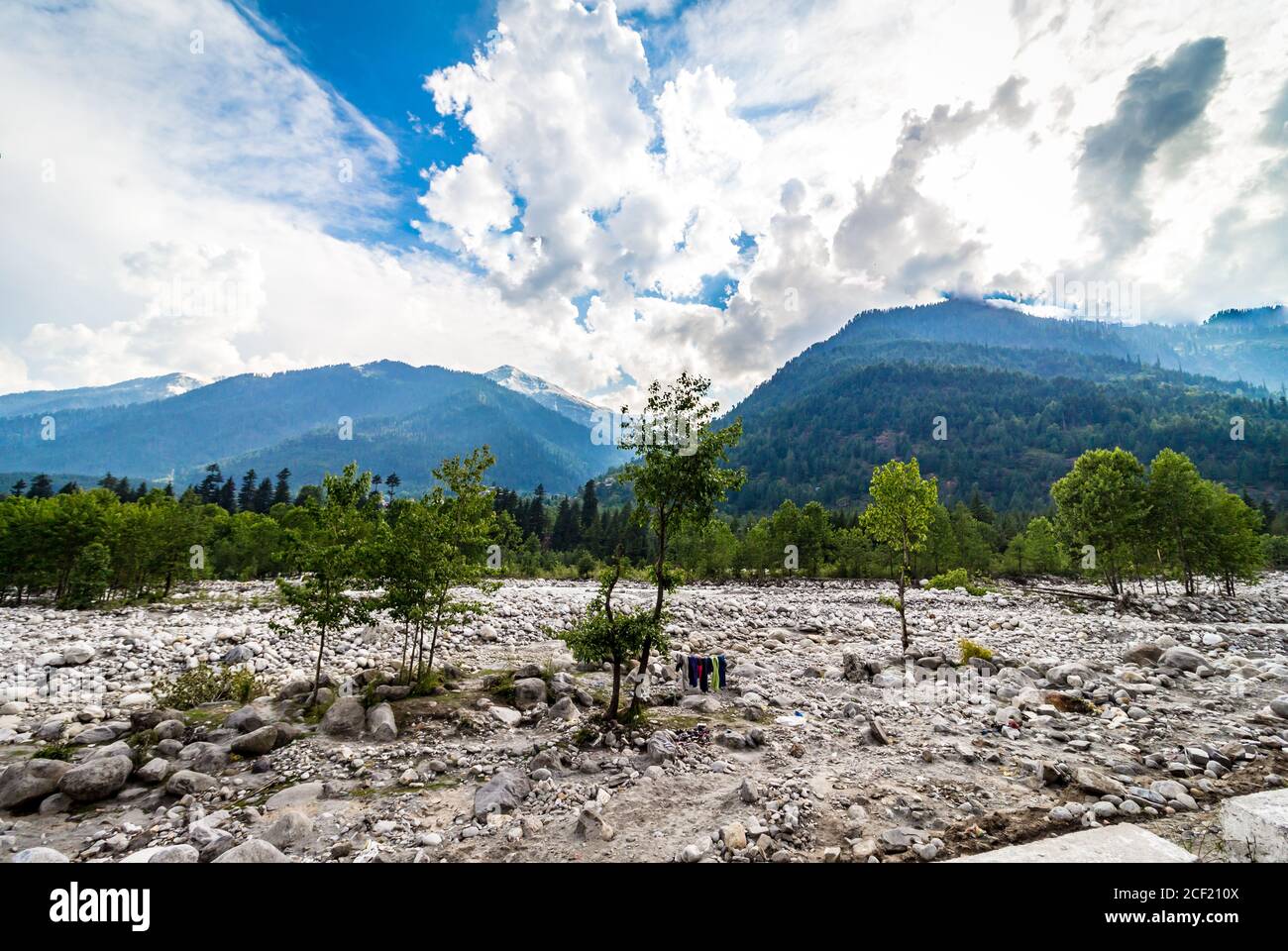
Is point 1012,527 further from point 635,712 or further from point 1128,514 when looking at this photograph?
point 635,712

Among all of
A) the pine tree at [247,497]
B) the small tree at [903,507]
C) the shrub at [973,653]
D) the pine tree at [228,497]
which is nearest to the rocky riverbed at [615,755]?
the shrub at [973,653]

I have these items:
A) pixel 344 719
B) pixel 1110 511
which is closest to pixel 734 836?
pixel 344 719

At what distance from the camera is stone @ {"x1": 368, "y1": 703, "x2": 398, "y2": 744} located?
41.9ft

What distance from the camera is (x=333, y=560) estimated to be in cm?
1484

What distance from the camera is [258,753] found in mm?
11836

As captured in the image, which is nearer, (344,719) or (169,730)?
(169,730)

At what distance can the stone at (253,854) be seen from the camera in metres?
7.14

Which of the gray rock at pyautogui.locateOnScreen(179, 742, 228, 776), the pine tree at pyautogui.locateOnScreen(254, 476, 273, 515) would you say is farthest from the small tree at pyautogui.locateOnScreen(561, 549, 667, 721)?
the pine tree at pyautogui.locateOnScreen(254, 476, 273, 515)

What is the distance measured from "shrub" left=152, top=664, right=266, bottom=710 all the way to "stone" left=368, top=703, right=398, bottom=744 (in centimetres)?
512

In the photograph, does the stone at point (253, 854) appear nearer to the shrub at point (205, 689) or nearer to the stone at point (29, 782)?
the stone at point (29, 782)

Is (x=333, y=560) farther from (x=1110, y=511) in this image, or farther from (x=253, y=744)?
(x=1110, y=511)

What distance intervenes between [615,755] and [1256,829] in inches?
382
